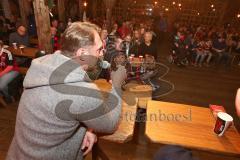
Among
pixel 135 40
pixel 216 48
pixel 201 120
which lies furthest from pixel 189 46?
pixel 201 120

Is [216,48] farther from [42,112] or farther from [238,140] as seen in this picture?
[42,112]

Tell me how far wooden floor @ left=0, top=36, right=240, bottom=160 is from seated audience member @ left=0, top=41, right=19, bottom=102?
374mm

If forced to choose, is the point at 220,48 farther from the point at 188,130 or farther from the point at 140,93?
the point at 188,130

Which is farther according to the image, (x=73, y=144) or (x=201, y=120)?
(x=201, y=120)

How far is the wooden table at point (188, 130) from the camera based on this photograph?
1.80 m

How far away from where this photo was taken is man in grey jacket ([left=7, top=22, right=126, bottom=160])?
1040mm

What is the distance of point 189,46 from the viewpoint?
26.0 feet

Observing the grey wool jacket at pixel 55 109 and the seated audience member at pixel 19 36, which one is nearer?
the grey wool jacket at pixel 55 109

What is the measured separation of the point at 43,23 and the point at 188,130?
157 inches

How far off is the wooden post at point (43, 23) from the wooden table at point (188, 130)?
3.44 meters

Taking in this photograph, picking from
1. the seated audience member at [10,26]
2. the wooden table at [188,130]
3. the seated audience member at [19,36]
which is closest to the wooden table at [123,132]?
the wooden table at [188,130]

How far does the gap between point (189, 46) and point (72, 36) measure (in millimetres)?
7413

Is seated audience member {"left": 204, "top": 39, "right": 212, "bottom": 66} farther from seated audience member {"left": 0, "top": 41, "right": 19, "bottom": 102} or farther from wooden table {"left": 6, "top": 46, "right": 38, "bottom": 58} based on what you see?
seated audience member {"left": 0, "top": 41, "right": 19, "bottom": 102}

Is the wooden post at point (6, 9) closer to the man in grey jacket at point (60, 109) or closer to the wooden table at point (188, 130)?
the wooden table at point (188, 130)
